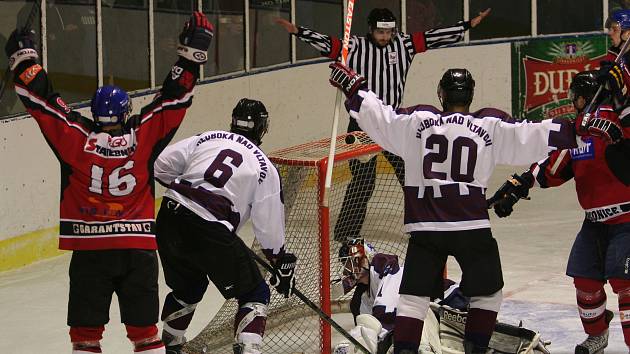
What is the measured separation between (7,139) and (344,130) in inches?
115

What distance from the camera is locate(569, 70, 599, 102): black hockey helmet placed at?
516 cm

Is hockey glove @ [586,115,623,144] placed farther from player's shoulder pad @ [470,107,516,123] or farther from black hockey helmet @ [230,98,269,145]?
black hockey helmet @ [230,98,269,145]

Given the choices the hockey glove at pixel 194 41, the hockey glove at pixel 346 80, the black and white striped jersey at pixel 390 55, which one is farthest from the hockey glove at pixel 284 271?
the black and white striped jersey at pixel 390 55

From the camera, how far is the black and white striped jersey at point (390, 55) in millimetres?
7344

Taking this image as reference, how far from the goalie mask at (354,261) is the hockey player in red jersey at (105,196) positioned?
125cm

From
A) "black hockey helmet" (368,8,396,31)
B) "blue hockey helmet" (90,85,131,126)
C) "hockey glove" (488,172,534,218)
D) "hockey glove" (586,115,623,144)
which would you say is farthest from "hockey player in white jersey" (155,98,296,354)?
"black hockey helmet" (368,8,396,31)

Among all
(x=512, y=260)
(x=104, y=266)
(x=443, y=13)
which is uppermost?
(x=443, y=13)

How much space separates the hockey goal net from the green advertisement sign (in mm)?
4086

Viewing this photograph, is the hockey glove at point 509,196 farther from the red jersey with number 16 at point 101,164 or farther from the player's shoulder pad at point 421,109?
the red jersey with number 16 at point 101,164

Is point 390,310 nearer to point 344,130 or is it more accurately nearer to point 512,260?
point 512,260

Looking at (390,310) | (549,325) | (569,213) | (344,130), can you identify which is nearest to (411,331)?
(390,310)

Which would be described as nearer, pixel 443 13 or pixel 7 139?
pixel 7 139

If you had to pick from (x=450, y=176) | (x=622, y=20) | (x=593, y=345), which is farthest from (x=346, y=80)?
(x=622, y=20)

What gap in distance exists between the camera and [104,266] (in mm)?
4465
